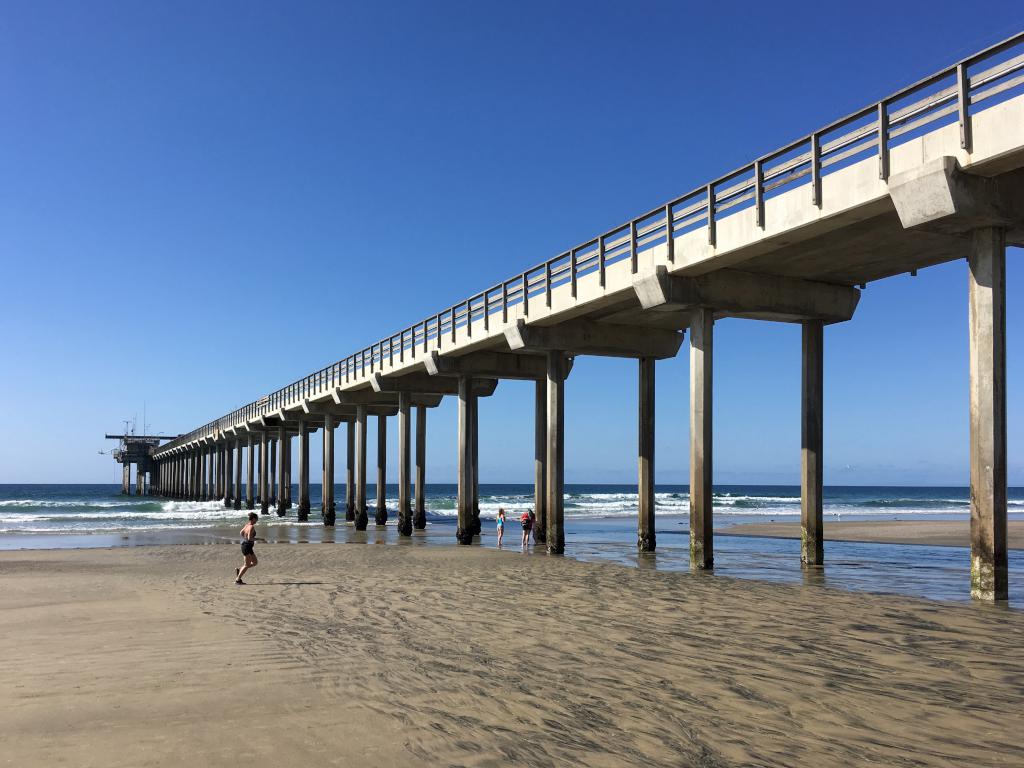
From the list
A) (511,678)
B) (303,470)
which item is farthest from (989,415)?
(303,470)

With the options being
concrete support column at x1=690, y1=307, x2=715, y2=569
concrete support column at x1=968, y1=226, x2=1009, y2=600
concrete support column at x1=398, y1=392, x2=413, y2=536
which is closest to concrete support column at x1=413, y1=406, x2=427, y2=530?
concrete support column at x1=398, y1=392, x2=413, y2=536

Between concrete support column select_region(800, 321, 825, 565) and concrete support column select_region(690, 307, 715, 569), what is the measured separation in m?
2.23

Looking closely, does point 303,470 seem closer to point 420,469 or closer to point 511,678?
point 420,469

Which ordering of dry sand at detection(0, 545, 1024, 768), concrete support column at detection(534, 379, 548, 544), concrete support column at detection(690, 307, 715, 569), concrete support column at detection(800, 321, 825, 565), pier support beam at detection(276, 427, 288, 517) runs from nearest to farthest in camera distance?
dry sand at detection(0, 545, 1024, 768) → concrete support column at detection(690, 307, 715, 569) → concrete support column at detection(800, 321, 825, 565) → concrete support column at detection(534, 379, 548, 544) → pier support beam at detection(276, 427, 288, 517)

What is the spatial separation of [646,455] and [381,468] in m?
20.9

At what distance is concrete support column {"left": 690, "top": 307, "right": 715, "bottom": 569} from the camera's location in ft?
57.4

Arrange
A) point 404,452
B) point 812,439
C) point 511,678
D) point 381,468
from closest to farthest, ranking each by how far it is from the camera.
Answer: point 511,678 → point 812,439 → point 404,452 → point 381,468

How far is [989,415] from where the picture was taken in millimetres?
11805

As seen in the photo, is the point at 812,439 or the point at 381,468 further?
the point at 381,468

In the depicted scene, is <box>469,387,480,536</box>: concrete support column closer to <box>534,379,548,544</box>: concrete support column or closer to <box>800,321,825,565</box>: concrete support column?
<box>534,379,548,544</box>: concrete support column

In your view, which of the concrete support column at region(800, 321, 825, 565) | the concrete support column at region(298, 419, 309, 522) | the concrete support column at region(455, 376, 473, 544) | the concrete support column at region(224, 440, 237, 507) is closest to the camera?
the concrete support column at region(800, 321, 825, 565)

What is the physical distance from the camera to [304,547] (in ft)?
83.1

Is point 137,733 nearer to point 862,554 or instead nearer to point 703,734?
point 703,734

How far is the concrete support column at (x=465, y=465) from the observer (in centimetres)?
2741
